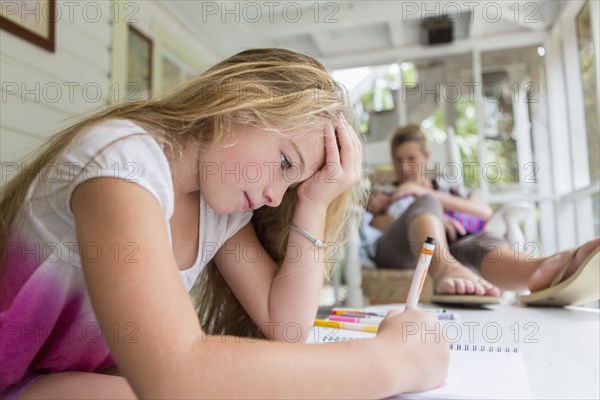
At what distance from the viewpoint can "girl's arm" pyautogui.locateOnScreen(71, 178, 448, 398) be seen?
416 mm

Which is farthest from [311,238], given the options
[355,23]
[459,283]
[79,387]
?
[355,23]

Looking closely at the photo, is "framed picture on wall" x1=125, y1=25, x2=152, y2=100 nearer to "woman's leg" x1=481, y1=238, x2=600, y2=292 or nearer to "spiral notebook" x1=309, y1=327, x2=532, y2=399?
"woman's leg" x1=481, y1=238, x2=600, y2=292

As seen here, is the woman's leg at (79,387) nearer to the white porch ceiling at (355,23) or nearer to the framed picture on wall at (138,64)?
the framed picture on wall at (138,64)

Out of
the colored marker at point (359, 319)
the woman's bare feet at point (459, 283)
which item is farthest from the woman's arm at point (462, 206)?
the colored marker at point (359, 319)

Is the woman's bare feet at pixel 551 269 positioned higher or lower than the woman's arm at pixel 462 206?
lower

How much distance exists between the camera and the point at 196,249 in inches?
31.9

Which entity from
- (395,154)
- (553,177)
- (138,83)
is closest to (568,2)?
(553,177)

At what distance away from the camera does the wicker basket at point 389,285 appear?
1.92m

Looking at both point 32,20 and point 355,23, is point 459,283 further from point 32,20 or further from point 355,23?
point 355,23

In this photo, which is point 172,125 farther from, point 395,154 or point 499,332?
point 395,154

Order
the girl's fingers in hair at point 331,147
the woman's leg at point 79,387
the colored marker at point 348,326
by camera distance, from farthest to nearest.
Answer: the colored marker at point 348,326, the girl's fingers in hair at point 331,147, the woman's leg at point 79,387

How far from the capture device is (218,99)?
715mm

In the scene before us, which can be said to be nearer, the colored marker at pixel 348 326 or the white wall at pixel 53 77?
the colored marker at pixel 348 326

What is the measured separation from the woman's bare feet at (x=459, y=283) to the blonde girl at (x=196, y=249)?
0.41 meters
